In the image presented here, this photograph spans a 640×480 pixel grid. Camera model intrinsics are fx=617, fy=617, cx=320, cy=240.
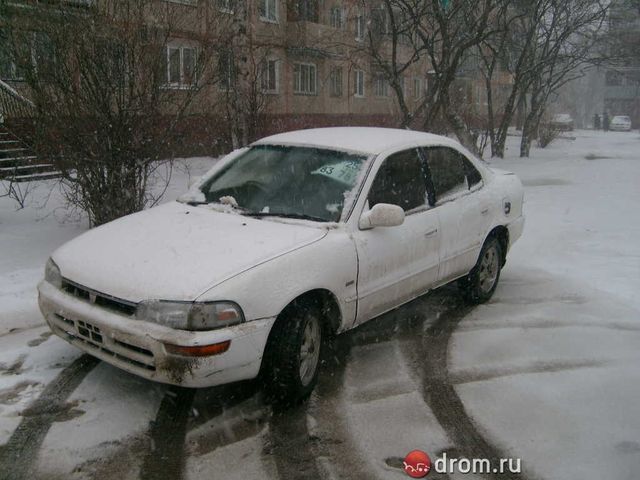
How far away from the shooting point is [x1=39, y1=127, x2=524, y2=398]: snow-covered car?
325cm

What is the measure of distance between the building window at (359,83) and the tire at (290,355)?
27.5m

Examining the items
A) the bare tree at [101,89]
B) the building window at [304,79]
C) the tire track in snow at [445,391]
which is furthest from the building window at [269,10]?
the tire track in snow at [445,391]

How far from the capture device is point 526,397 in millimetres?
3881

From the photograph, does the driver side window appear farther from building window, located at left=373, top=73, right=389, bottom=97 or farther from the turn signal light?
building window, located at left=373, top=73, right=389, bottom=97

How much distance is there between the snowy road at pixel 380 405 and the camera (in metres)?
3.13

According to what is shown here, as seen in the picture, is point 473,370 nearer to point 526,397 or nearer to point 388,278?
point 526,397

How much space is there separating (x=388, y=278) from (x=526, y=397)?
3.83 ft

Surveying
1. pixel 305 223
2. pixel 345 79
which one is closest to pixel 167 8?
pixel 305 223

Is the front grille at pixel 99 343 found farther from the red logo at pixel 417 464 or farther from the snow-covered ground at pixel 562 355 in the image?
the snow-covered ground at pixel 562 355

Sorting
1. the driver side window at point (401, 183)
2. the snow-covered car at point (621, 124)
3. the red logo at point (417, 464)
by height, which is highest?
the snow-covered car at point (621, 124)

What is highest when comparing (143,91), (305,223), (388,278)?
(143,91)

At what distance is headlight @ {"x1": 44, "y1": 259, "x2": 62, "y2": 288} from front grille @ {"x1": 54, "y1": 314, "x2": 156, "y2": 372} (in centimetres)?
21

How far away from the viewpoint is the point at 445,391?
3.97 meters

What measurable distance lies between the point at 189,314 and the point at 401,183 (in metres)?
2.07
